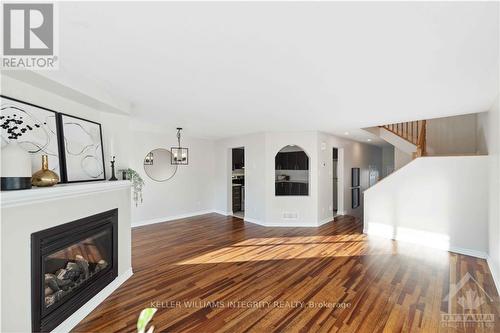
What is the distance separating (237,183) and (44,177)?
5622mm

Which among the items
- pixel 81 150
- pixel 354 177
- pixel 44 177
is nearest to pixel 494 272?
pixel 354 177

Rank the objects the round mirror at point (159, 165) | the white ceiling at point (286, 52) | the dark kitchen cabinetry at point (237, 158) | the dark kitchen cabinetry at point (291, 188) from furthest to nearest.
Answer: the dark kitchen cabinetry at point (237, 158) → the dark kitchen cabinetry at point (291, 188) → the round mirror at point (159, 165) → the white ceiling at point (286, 52)

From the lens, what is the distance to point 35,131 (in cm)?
197

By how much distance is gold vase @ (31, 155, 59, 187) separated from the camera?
1830 mm

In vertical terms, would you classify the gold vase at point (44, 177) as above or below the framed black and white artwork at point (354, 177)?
above

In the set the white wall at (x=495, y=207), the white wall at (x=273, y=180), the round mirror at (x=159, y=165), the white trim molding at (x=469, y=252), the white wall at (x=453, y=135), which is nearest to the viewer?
the white wall at (x=495, y=207)

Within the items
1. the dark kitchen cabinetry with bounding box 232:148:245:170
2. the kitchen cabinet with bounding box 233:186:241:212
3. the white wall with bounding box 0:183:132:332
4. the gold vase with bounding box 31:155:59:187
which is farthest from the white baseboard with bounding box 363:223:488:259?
the gold vase with bounding box 31:155:59:187

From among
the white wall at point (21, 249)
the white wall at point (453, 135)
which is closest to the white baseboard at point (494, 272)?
the white wall at point (453, 135)

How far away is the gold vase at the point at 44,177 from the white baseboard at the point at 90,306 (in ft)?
4.09

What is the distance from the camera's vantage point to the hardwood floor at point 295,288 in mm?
2029

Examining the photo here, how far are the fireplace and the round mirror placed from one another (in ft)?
10.6

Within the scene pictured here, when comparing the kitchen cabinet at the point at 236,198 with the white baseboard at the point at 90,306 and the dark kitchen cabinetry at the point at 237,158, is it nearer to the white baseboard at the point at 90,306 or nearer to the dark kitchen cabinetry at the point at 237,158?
the dark kitchen cabinetry at the point at 237,158

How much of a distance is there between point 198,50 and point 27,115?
1.66m

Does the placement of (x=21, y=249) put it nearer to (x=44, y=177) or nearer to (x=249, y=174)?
(x=44, y=177)
